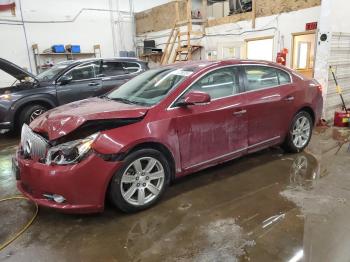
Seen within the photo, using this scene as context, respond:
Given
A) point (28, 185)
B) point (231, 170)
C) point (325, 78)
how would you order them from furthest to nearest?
1. point (325, 78)
2. point (231, 170)
3. point (28, 185)

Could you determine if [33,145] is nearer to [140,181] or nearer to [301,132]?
[140,181]

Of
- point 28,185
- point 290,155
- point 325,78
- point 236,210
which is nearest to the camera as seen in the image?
point 28,185

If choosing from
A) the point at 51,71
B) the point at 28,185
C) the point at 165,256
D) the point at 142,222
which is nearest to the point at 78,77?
the point at 51,71

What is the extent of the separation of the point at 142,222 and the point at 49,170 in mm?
928

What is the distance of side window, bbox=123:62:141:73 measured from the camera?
688 cm

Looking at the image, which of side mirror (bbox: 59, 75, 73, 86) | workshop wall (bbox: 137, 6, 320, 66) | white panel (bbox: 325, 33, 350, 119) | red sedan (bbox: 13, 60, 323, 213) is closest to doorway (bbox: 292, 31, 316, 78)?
workshop wall (bbox: 137, 6, 320, 66)

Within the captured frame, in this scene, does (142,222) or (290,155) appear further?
(290,155)

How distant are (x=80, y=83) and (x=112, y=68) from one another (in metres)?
0.85

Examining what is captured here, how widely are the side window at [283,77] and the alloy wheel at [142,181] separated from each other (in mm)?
2137

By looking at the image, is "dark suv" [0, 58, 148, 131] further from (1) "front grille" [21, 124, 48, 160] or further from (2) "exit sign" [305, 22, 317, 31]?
(2) "exit sign" [305, 22, 317, 31]

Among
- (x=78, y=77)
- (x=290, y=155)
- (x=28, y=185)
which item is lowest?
(x=290, y=155)

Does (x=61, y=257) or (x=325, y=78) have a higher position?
(x=325, y=78)

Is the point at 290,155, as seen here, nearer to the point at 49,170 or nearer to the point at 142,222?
the point at 142,222

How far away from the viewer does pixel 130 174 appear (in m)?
2.69
